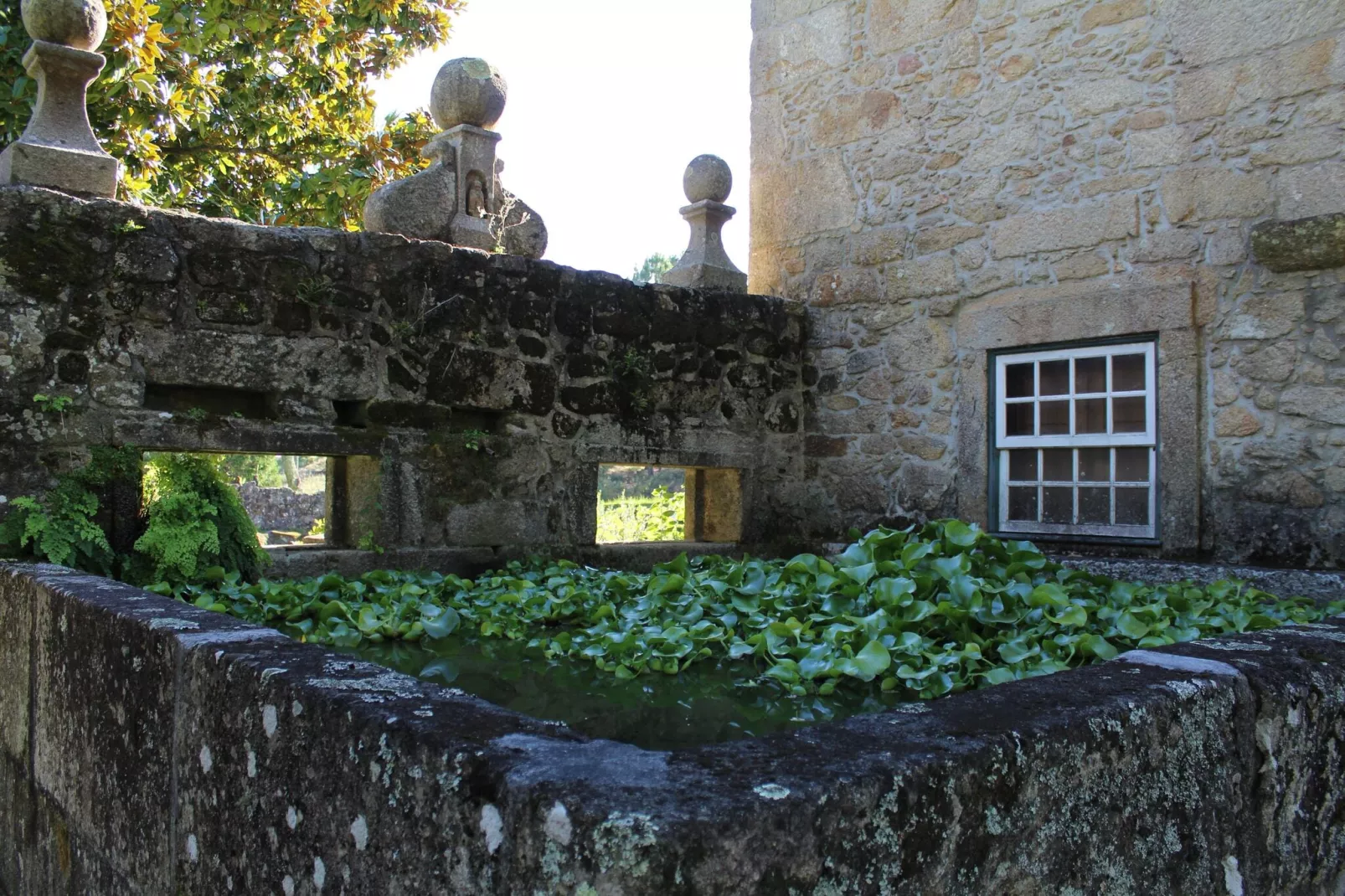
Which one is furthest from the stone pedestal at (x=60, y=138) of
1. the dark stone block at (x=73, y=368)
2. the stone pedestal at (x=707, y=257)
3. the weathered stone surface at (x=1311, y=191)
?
the weathered stone surface at (x=1311, y=191)

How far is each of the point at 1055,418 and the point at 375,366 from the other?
3458mm

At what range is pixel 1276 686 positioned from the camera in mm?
1862

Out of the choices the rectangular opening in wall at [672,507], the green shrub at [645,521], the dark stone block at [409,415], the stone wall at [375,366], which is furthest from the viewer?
the green shrub at [645,521]

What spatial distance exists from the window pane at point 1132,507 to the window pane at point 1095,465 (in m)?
0.11

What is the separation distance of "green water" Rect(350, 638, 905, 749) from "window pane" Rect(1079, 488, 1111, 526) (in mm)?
3087

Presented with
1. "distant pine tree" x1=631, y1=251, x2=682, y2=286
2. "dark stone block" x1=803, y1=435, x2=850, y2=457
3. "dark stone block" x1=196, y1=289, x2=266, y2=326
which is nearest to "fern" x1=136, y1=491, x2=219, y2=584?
"dark stone block" x1=196, y1=289, x2=266, y2=326

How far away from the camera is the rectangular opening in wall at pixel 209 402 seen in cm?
409

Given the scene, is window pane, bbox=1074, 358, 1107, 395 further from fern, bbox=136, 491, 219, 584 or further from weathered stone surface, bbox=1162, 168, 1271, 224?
fern, bbox=136, 491, 219, 584

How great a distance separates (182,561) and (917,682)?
8.88 feet

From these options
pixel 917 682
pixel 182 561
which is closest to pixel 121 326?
pixel 182 561

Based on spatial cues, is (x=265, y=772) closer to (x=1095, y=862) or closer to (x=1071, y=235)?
(x=1095, y=862)

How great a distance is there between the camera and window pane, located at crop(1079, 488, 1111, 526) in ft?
17.0

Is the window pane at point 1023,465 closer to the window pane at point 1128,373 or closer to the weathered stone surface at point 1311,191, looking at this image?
the window pane at point 1128,373

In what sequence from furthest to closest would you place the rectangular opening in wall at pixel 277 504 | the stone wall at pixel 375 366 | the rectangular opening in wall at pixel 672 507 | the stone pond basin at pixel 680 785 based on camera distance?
the rectangular opening in wall at pixel 277 504, the rectangular opening in wall at pixel 672 507, the stone wall at pixel 375 366, the stone pond basin at pixel 680 785
